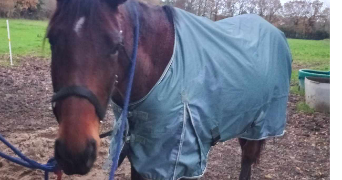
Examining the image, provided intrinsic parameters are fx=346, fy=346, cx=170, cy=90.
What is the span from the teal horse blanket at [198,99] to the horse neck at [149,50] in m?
0.06

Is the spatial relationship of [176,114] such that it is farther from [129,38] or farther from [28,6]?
[28,6]

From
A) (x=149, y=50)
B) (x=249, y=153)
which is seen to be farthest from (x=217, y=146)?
(x=149, y=50)

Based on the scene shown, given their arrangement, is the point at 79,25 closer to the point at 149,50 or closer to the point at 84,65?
the point at 84,65

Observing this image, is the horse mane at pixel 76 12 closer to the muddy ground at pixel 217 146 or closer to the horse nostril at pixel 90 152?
the horse nostril at pixel 90 152

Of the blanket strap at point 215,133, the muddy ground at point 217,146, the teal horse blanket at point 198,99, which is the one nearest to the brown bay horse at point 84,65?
the teal horse blanket at point 198,99

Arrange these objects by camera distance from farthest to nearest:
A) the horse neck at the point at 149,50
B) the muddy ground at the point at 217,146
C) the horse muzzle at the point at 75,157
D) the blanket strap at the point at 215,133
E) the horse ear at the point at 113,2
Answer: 1. the muddy ground at the point at 217,146
2. the blanket strap at the point at 215,133
3. the horse neck at the point at 149,50
4. the horse ear at the point at 113,2
5. the horse muzzle at the point at 75,157

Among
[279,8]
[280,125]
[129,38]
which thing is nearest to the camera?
[129,38]

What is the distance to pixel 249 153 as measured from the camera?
3340 mm

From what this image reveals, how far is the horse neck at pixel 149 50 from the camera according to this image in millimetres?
1930

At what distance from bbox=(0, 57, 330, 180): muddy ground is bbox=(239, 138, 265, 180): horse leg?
10.6 inches

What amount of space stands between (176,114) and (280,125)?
4.98 ft
